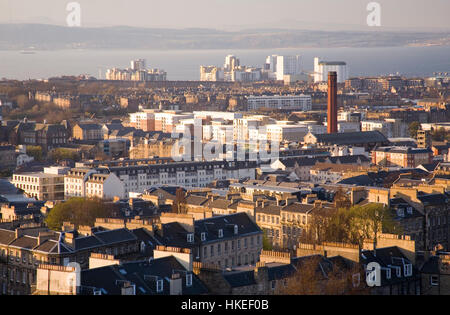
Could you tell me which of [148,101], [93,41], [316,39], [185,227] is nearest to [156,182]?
[185,227]

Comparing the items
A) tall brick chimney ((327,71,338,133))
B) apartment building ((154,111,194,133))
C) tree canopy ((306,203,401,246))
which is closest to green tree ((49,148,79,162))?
tall brick chimney ((327,71,338,133))

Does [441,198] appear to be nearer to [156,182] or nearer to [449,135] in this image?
[156,182]

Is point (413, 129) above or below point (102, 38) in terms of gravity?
below

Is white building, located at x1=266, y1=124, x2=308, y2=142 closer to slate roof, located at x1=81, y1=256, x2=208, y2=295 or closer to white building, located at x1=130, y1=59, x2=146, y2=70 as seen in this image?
slate roof, located at x1=81, y1=256, x2=208, y2=295

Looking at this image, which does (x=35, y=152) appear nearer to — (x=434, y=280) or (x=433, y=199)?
(x=433, y=199)

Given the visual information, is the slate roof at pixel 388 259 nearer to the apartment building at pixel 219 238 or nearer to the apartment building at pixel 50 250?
the apartment building at pixel 219 238

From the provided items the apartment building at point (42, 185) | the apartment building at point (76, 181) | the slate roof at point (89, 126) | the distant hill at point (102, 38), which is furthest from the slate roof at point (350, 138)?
the distant hill at point (102, 38)

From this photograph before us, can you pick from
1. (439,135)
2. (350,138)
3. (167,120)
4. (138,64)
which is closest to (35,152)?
(350,138)
